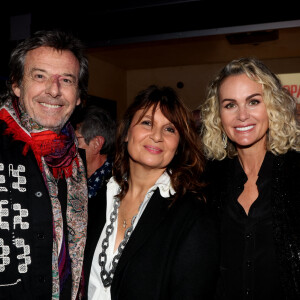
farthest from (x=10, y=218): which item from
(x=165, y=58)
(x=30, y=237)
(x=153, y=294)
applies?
(x=165, y=58)

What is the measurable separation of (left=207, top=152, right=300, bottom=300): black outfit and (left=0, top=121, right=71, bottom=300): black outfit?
0.95 metres

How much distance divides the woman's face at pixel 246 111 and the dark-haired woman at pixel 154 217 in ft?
0.87

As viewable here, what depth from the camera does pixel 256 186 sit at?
2014mm

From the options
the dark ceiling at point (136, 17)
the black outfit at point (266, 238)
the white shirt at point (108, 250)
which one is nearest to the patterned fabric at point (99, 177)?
the white shirt at point (108, 250)

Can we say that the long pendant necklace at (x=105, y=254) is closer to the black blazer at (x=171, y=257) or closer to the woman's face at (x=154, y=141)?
the black blazer at (x=171, y=257)

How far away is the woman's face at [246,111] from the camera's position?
2012 mm

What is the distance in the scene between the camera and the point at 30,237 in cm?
171

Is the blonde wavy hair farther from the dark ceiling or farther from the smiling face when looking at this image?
the dark ceiling

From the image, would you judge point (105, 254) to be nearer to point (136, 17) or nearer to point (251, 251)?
point (251, 251)

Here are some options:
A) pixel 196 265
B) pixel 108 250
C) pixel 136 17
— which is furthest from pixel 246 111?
pixel 136 17

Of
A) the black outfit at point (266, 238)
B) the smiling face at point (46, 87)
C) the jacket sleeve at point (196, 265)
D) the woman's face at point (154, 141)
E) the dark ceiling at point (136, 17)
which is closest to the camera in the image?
the jacket sleeve at point (196, 265)

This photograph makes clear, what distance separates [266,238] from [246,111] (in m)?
0.72

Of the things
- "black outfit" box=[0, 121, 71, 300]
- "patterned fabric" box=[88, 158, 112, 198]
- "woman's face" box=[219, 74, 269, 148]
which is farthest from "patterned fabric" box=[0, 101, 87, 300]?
"woman's face" box=[219, 74, 269, 148]

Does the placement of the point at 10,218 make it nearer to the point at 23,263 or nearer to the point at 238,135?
the point at 23,263
